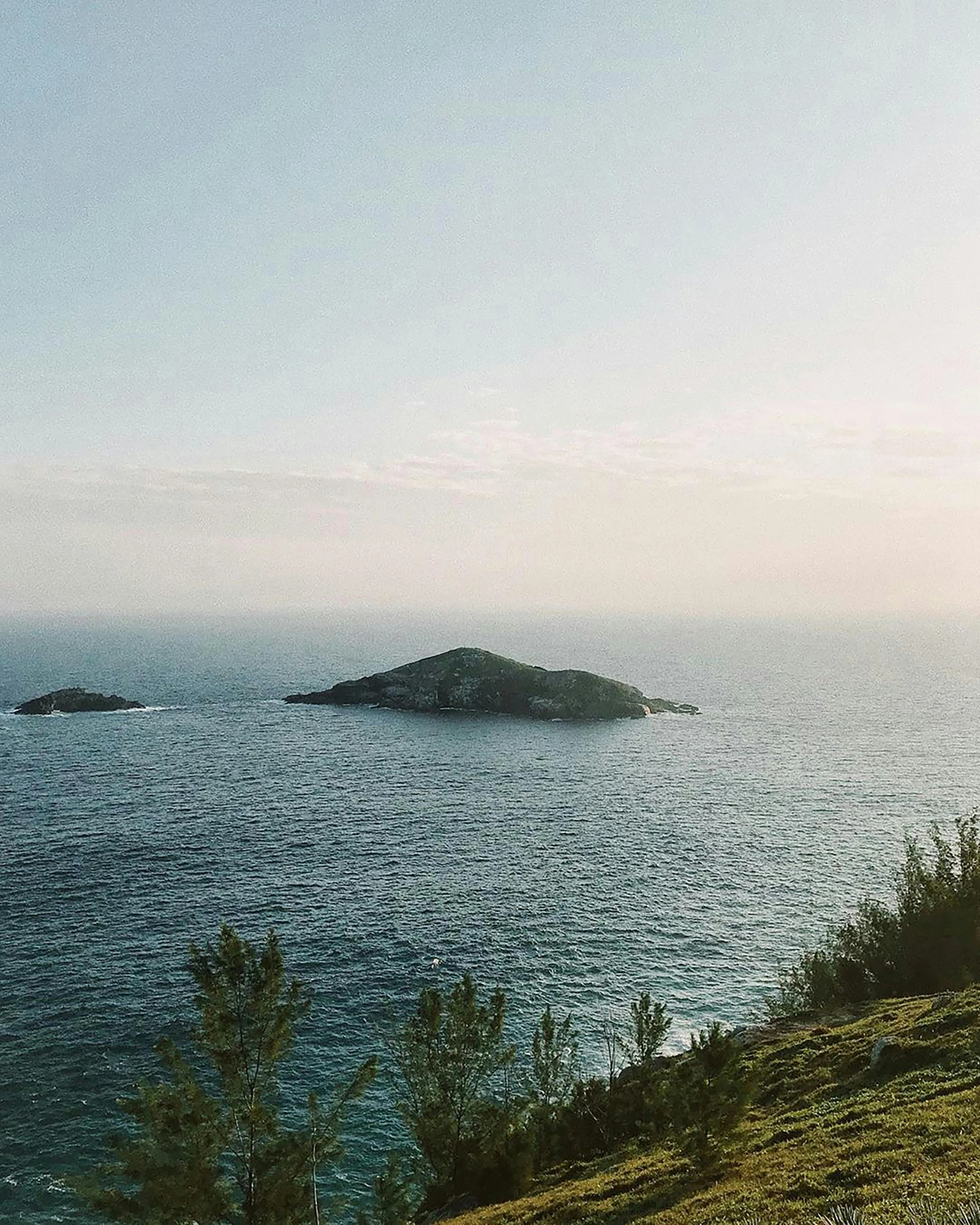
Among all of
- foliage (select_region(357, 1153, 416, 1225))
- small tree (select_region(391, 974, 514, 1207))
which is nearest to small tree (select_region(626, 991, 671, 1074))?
small tree (select_region(391, 974, 514, 1207))

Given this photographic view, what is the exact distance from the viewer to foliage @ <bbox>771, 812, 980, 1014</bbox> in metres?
72.1

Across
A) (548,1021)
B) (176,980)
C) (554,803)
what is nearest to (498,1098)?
(548,1021)

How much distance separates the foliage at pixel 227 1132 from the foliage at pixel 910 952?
5040cm

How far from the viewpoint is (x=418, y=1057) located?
50156 mm

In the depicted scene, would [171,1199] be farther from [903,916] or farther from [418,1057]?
[903,916]

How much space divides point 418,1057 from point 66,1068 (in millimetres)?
32846

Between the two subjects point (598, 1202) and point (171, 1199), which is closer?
point (171, 1199)

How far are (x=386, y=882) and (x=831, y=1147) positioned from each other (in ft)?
244

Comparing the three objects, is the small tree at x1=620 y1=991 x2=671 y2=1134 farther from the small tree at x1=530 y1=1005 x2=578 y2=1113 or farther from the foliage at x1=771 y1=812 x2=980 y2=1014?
the foliage at x1=771 y1=812 x2=980 y2=1014

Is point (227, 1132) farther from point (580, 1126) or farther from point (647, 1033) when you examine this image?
point (647, 1033)

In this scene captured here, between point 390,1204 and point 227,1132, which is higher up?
point 227,1132

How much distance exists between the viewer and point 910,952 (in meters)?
74.2

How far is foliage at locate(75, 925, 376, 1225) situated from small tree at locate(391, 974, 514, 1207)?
1033 cm

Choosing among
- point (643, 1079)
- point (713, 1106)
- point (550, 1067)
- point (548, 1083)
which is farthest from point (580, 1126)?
point (713, 1106)
